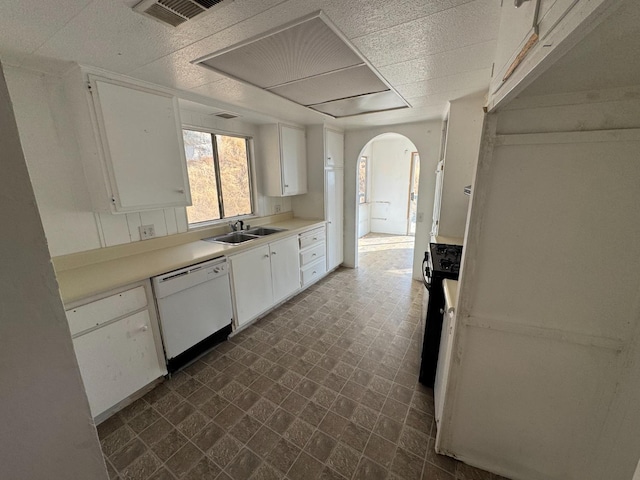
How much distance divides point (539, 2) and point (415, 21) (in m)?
0.78

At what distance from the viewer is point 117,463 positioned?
1.46m

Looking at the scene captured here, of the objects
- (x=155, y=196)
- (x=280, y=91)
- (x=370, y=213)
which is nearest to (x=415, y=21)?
(x=280, y=91)

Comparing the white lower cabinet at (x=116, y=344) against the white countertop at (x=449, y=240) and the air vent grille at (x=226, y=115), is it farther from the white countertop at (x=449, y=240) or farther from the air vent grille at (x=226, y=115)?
the white countertop at (x=449, y=240)

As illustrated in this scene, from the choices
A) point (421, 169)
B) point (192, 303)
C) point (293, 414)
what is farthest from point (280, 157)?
point (293, 414)

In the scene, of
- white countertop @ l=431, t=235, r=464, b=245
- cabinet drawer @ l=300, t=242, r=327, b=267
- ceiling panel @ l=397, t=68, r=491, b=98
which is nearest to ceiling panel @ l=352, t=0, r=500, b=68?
ceiling panel @ l=397, t=68, r=491, b=98

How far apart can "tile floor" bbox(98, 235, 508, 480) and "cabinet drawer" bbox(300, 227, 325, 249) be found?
1097 mm

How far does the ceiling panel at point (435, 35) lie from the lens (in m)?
1.17

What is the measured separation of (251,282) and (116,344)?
1.21 metres

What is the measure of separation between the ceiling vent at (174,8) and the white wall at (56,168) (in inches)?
48.0

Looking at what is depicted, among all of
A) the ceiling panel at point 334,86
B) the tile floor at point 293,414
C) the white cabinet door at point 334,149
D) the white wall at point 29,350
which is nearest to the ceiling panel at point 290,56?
A: the ceiling panel at point 334,86

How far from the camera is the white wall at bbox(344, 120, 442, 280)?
11.5ft

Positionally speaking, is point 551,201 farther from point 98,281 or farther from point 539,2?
point 98,281

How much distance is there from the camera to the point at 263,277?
2.83 metres

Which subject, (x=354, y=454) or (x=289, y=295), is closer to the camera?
(x=354, y=454)
